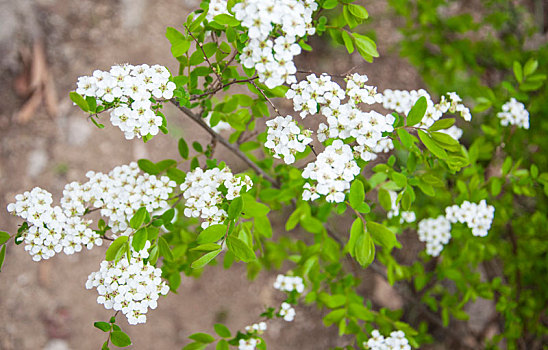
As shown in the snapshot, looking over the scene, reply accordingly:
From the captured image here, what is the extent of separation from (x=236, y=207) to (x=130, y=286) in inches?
15.6

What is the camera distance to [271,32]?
1.20 meters

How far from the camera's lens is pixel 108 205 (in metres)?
1.51

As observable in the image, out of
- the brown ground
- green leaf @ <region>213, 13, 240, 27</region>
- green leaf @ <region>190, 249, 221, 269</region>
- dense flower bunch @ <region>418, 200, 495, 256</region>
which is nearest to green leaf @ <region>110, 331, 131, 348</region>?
green leaf @ <region>190, 249, 221, 269</region>

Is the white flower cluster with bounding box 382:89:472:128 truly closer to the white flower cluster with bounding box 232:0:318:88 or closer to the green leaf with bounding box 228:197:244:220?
the white flower cluster with bounding box 232:0:318:88

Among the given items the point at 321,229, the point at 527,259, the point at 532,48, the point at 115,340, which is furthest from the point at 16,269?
the point at 532,48

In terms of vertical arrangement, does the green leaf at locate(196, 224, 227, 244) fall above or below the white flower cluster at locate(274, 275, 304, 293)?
above

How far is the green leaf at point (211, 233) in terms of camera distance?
1230 millimetres

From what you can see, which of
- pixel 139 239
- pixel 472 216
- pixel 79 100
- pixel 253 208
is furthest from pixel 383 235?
pixel 79 100

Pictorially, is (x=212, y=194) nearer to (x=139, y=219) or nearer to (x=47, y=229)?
(x=139, y=219)

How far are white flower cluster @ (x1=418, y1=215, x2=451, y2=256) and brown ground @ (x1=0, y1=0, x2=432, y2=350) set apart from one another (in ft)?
4.58

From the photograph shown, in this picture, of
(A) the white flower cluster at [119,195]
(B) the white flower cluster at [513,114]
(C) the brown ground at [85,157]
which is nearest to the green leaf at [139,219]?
(A) the white flower cluster at [119,195]

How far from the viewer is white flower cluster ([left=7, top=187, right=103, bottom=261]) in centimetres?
135

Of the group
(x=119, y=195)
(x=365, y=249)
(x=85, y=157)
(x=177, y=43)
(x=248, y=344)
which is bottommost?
(x=85, y=157)

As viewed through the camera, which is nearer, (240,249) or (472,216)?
(240,249)
